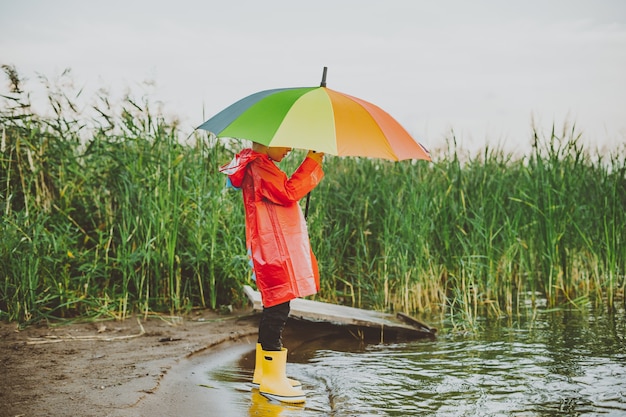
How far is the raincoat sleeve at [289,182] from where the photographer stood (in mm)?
4199

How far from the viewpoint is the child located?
4.22m

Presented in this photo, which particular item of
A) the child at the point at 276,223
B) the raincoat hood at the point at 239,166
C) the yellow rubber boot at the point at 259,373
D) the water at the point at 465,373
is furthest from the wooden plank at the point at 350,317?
the raincoat hood at the point at 239,166

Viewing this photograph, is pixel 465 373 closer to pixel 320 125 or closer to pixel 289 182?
pixel 289 182

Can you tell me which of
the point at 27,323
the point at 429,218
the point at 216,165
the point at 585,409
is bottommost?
the point at 585,409

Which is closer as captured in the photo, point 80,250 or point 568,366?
point 568,366

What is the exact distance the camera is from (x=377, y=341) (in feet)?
20.9

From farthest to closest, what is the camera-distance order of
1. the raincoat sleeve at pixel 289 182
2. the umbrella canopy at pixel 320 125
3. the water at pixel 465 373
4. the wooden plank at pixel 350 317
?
the wooden plank at pixel 350 317, the water at pixel 465 373, the raincoat sleeve at pixel 289 182, the umbrella canopy at pixel 320 125

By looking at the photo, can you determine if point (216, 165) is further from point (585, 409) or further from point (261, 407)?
point (585, 409)

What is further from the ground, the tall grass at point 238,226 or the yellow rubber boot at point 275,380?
the tall grass at point 238,226

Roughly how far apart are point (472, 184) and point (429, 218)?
3.54 ft

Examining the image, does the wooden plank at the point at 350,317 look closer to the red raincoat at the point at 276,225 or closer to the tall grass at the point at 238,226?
the tall grass at the point at 238,226

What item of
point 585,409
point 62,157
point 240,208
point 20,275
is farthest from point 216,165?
point 585,409

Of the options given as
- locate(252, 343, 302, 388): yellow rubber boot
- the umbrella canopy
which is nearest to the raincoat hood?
the umbrella canopy

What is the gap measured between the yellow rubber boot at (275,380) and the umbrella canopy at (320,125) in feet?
4.62
